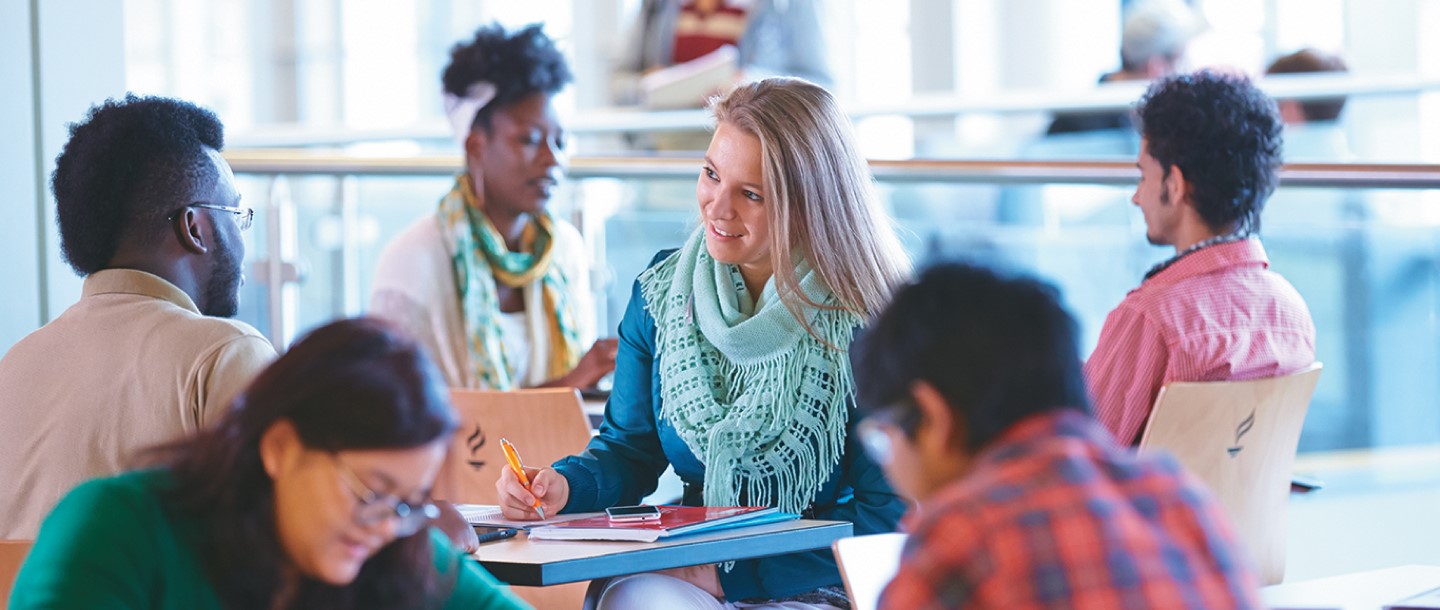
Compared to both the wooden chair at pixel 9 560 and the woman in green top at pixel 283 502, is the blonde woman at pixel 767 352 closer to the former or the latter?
the wooden chair at pixel 9 560

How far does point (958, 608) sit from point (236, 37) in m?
10.8

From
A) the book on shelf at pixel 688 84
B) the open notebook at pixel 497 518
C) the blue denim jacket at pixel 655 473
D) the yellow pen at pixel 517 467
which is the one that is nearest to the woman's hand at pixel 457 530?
the open notebook at pixel 497 518

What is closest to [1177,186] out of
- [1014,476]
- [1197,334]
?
[1197,334]

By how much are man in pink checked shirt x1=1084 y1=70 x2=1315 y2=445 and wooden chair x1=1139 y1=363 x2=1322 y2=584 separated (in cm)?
15

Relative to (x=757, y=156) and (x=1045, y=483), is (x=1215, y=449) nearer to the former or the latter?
(x=757, y=156)

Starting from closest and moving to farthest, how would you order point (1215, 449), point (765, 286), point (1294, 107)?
point (1215, 449) < point (765, 286) < point (1294, 107)

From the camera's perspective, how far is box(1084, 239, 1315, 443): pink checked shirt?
2.83m

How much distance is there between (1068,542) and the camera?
3.72 feet

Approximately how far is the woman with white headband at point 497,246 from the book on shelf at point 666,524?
1678mm

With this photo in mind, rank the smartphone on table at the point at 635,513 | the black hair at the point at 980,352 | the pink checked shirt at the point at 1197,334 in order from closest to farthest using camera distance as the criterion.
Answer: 1. the black hair at the point at 980,352
2. the smartphone on table at the point at 635,513
3. the pink checked shirt at the point at 1197,334

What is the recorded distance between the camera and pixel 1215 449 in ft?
8.48

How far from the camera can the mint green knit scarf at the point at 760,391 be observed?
2.61 metres

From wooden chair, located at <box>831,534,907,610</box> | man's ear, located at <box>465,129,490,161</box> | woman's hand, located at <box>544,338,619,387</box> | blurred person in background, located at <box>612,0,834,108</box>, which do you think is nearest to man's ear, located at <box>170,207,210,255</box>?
wooden chair, located at <box>831,534,907,610</box>

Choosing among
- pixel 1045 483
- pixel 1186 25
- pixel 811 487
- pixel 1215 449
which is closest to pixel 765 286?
pixel 811 487
